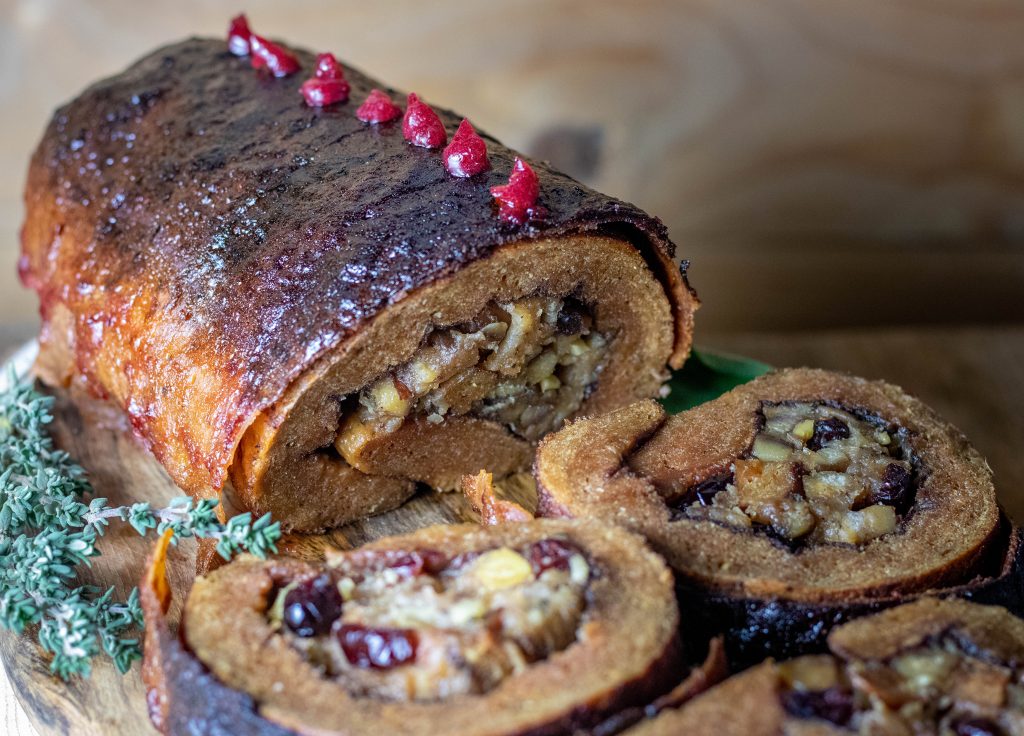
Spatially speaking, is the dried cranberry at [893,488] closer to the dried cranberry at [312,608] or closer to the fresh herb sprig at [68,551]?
the dried cranberry at [312,608]

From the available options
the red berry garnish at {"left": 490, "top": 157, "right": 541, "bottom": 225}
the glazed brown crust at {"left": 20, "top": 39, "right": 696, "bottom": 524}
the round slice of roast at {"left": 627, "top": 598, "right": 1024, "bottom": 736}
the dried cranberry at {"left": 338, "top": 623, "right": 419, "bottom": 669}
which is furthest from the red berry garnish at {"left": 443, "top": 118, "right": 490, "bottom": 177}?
the round slice of roast at {"left": 627, "top": 598, "right": 1024, "bottom": 736}

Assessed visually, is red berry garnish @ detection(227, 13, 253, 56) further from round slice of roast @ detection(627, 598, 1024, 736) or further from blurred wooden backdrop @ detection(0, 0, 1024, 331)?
round slice of roast @ detection(627, 598, 1024, 736)

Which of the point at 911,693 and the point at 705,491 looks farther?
the point at 705,491

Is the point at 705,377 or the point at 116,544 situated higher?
the point at 116,544

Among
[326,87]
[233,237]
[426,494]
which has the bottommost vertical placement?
[426,494]

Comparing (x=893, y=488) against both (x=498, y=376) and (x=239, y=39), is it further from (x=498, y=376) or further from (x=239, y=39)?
(x=239, y=39)

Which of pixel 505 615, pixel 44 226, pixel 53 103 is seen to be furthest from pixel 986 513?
pixel 53 103

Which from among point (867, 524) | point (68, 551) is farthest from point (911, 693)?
point (68, 551)
